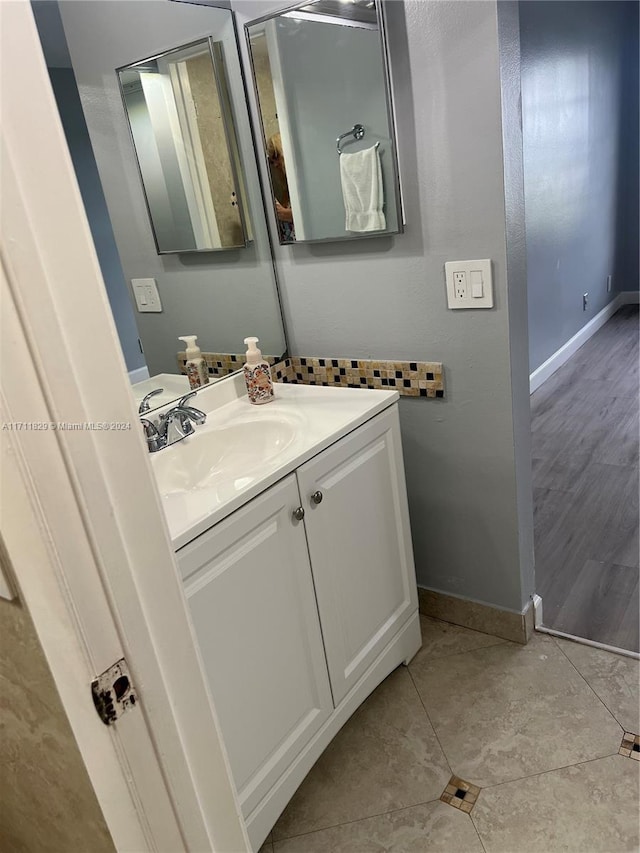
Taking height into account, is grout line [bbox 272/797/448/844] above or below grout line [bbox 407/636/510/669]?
below

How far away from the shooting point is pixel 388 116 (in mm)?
1649

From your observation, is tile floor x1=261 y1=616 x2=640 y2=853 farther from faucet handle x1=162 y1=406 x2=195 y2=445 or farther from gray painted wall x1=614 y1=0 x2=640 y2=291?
gray painted wall x1=614 y1=0 x2=640 y2=291

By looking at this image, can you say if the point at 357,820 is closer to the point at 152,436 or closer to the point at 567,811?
the point at 567,811

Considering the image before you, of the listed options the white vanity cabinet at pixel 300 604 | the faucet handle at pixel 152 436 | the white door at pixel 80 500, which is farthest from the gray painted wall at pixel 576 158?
the white door at pixel 80 500

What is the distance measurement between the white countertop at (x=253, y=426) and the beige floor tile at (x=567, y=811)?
95 cm

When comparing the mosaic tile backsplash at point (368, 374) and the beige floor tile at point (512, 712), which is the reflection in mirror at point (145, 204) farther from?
the beige floor tile at point (512, 712)

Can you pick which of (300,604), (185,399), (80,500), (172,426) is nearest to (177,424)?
(172,426)

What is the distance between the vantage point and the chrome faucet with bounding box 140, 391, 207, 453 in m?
1.57

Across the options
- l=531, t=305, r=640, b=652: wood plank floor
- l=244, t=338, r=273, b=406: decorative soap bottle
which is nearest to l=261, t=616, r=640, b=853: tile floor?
l=531, t=305, r=640, b=652: wood plank floor

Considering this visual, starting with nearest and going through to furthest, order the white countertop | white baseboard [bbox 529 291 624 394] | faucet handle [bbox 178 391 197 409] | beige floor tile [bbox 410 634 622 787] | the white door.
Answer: the white door < the white countertop < beige floor tile [bbox 410 634 622 787] < faucet handle [bbox 178 391 197 409] < white baseboard [bbox 529 291 624 394]

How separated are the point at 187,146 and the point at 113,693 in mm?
1502

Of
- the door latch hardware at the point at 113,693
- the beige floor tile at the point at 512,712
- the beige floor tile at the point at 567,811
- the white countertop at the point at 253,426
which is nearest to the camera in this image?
the door latch hardware at the point at 113,693

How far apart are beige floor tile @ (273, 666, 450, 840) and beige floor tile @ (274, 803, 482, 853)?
22mm

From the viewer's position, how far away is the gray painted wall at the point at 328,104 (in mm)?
1646
